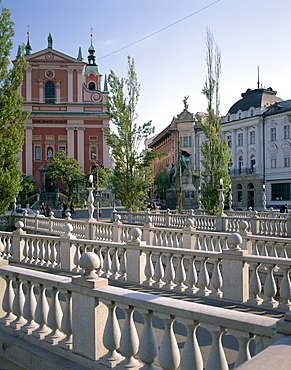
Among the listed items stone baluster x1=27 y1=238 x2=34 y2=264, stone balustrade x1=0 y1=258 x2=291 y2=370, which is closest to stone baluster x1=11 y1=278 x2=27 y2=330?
stone balustrade x1=0 y1=258 x2=291 y2=370

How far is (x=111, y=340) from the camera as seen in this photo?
3.87 metres

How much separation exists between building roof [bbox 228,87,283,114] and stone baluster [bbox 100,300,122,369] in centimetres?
5950

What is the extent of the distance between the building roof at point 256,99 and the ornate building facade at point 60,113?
71.9 feet

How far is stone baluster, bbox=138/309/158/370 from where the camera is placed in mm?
3559

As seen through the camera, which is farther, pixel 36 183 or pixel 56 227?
pixel 36 183

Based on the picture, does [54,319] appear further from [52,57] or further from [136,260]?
[52,57]

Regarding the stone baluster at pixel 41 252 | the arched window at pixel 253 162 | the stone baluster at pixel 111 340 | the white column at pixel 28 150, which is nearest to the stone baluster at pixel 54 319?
the stone baluster at pixel 111 340

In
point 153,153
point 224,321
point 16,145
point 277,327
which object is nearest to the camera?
point 277,327

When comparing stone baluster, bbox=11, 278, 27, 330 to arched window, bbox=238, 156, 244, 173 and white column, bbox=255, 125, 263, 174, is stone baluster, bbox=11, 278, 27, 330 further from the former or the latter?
arched window, bbox=238, 156, 244, 173

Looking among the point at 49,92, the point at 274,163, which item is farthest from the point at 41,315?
the point at 49,92

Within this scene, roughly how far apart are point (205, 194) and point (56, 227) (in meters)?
9.84

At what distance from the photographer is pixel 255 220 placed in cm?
1867

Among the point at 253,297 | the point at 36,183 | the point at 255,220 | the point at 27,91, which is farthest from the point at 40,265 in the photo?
the point at 27,91

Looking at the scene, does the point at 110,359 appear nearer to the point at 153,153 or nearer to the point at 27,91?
the point at 153,153
